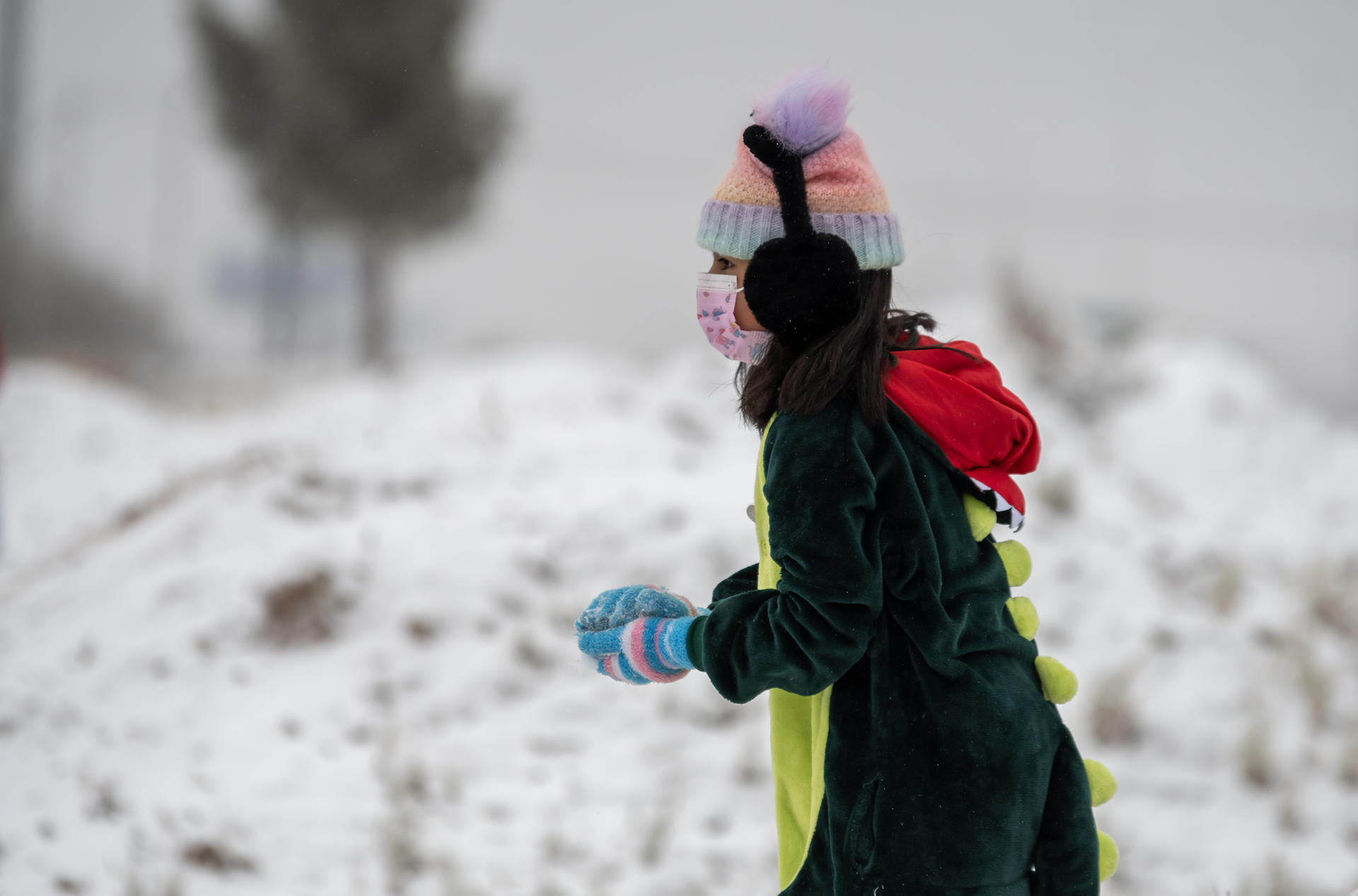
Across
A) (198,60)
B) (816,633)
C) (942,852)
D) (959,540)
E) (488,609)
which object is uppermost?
(198,60)

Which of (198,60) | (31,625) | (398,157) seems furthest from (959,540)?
(198,60)

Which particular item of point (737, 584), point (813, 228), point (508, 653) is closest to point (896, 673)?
point (737, 584)

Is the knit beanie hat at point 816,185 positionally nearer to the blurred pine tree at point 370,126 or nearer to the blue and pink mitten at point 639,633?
the blue and pink mitten at point 639,633

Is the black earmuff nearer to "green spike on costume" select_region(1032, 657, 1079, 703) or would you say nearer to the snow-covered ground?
"green spike on costume" select_region(1032, 657, 1079, 703)

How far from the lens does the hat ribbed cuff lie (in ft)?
4.00

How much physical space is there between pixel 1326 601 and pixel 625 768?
3.26 meters

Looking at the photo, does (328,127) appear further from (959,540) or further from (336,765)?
(959,540)

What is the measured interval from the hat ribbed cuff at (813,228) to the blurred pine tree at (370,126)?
6877 mm

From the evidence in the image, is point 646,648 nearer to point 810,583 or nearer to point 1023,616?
point 810,583

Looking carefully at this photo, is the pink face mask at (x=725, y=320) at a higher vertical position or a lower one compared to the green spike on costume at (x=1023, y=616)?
higher

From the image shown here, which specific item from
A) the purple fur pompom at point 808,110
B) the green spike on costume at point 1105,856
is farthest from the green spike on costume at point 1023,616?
the purple fur pompom at point 808,110

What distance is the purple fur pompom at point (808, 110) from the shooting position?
1189 millimetres

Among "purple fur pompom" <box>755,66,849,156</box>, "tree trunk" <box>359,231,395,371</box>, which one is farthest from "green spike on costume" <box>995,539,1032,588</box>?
"tree trunk" <box>359,231,395,371</box>

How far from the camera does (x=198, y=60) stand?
941 centimetres
